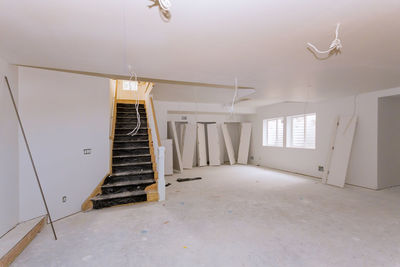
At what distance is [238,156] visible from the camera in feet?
26.2

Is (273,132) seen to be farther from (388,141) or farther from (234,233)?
(234,233)

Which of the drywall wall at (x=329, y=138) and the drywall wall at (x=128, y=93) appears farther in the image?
the drywall wall at (x=128, y=93)

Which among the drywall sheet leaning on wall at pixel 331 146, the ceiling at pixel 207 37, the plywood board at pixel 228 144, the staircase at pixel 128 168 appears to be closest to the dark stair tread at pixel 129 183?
the staircase at pixel 128 168

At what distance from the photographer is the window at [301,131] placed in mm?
5672

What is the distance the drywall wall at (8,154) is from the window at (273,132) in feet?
21.8

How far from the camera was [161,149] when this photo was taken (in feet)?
11.8

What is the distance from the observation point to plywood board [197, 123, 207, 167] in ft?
24.3

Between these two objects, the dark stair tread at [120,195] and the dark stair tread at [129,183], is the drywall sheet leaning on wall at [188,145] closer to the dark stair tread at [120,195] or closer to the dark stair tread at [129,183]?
the dark stair tread at [129,183]

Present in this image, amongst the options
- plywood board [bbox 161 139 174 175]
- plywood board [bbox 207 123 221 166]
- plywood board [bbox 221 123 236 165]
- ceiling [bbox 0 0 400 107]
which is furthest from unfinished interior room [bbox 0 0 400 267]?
plywood board [bbox 221 123 236 165]

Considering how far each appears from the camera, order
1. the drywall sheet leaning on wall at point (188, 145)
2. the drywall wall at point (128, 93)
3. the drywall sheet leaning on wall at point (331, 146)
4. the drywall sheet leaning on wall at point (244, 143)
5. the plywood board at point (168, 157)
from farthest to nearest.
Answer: the drywall sheet leaning on wall at point (244, 143), the drywall sheet leaning on wall at point (188, 145), the drywall wall at point (128, 93), the plywood board at point (168, 157), the drywall sheet leaning on wall at point (331, 146)

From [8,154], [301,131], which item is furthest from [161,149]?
[301,131]

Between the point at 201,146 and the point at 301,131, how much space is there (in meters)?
3.48

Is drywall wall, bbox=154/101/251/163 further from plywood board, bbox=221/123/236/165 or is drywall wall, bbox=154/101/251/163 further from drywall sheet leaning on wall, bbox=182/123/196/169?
drywall sheet leaning on wall, bbox=182/123/196/169

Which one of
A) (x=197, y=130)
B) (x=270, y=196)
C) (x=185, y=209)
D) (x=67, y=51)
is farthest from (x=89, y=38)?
(x=197, y=130)
